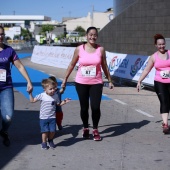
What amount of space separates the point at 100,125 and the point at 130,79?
753cm

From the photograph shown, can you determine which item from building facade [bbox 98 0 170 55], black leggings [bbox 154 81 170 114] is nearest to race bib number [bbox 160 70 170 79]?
black leggings [bbox 154 81 170 114]

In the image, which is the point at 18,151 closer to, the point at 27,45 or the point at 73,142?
the point at 73,142

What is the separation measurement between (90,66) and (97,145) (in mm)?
1251

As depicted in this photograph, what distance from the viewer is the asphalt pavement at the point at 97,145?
581cm

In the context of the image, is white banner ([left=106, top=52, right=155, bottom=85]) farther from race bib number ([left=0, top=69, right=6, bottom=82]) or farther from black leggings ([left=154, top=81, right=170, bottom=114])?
race bib number ([left=0, top=69, right=6, bottom=82])

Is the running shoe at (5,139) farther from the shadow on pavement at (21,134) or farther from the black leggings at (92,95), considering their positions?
the black leggings at (92,95)

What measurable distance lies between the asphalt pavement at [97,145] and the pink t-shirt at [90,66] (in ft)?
3.32

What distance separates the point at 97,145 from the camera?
22.4 feet

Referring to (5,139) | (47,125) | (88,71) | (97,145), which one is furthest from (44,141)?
(88,71)

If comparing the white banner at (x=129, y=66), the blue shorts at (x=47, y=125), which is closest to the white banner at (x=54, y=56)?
the white banner at (x=129, y=66)

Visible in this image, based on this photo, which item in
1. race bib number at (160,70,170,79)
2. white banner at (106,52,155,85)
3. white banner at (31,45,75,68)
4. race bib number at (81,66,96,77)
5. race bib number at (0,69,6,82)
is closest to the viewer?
Result: race bib number at (0,69,6,82)

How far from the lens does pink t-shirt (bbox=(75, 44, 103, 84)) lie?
699 centimetres

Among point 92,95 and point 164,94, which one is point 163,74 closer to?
point 164,94

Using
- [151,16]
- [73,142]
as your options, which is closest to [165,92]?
[73,142]
